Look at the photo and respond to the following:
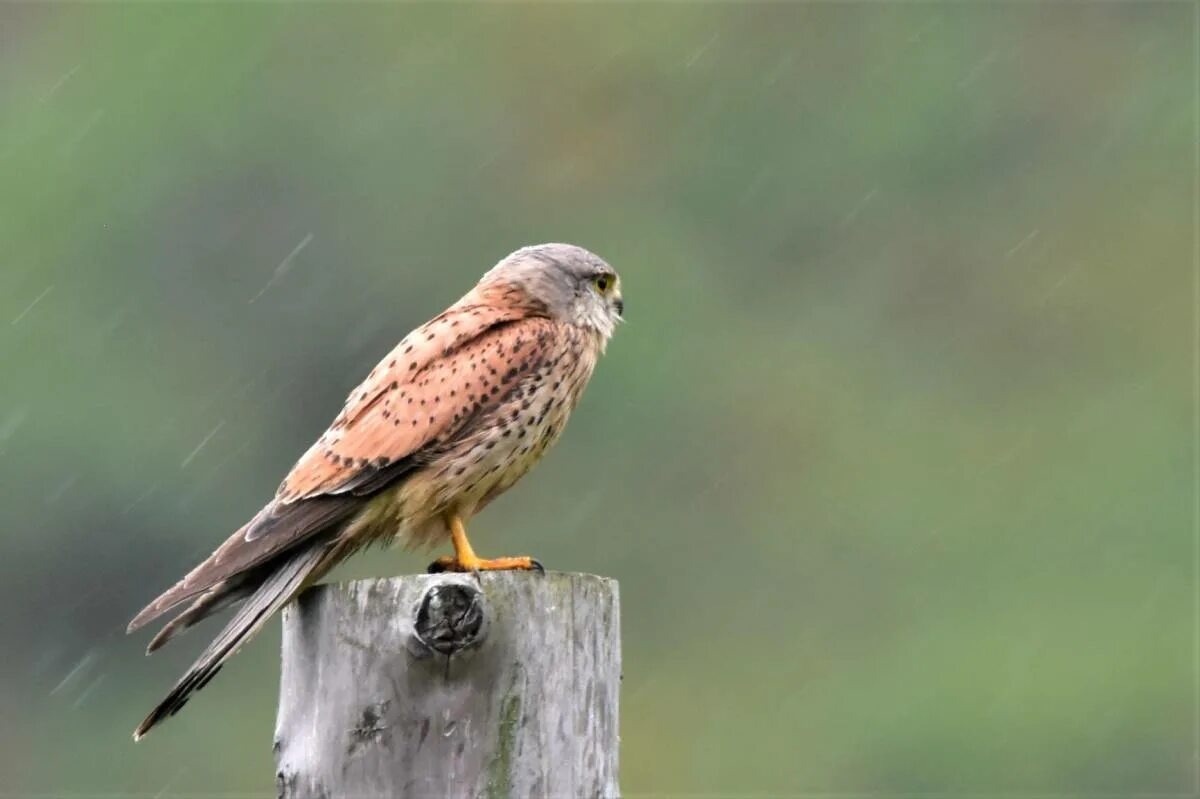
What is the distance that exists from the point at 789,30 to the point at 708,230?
8.39m

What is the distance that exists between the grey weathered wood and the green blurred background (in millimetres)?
14887

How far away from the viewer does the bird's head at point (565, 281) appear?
5234 millimetres

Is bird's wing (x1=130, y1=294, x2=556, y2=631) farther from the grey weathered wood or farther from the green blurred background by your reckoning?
the green blurred background

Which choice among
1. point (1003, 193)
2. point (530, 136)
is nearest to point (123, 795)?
point (530, 136)

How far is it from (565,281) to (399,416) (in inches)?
34.2

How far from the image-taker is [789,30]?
117 ft

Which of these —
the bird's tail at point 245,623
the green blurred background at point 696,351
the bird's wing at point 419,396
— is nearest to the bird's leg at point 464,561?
the bird's wing at point 419,396

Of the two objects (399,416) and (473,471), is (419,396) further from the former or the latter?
(473,471)

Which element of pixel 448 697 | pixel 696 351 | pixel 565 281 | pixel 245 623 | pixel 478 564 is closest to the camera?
pixel 448 697

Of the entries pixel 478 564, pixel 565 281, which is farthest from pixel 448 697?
pixel 565 281

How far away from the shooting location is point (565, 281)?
5328 mm

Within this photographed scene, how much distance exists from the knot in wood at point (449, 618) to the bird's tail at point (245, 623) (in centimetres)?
56

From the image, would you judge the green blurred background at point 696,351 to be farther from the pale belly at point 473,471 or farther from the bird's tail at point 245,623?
the bird's tail at point 245,623

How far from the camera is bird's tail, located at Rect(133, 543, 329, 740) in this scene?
3.73 m
